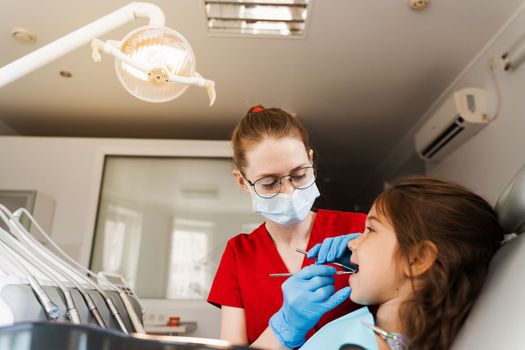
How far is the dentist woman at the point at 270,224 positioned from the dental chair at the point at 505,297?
1.31ft

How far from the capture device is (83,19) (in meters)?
2.12

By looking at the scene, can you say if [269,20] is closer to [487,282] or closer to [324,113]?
→ [324,113]

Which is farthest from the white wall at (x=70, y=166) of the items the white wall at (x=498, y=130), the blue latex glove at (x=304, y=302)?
the blue latex glove at (x=304, y=302)

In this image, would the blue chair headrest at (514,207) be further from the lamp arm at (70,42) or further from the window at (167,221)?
the window at (167,221)

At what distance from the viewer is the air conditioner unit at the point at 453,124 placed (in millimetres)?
2342

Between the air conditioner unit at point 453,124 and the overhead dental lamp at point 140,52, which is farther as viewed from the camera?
the air conditioner unit at point 453,124

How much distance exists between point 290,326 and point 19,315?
20.7 inches

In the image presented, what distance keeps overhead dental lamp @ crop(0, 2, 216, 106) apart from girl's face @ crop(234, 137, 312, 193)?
20cm

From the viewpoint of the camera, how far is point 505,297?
0.71 metres

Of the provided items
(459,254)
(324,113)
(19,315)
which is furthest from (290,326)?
(324,113)

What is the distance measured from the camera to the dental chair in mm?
653

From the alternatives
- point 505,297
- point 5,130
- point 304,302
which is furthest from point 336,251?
point 5,130

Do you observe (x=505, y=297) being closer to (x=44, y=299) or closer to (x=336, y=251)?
(x=336, y=251)

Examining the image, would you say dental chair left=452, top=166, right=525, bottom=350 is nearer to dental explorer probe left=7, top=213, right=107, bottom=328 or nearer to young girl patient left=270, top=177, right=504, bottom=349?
young girl patient left=270, top=177, right=504, bottom=349
